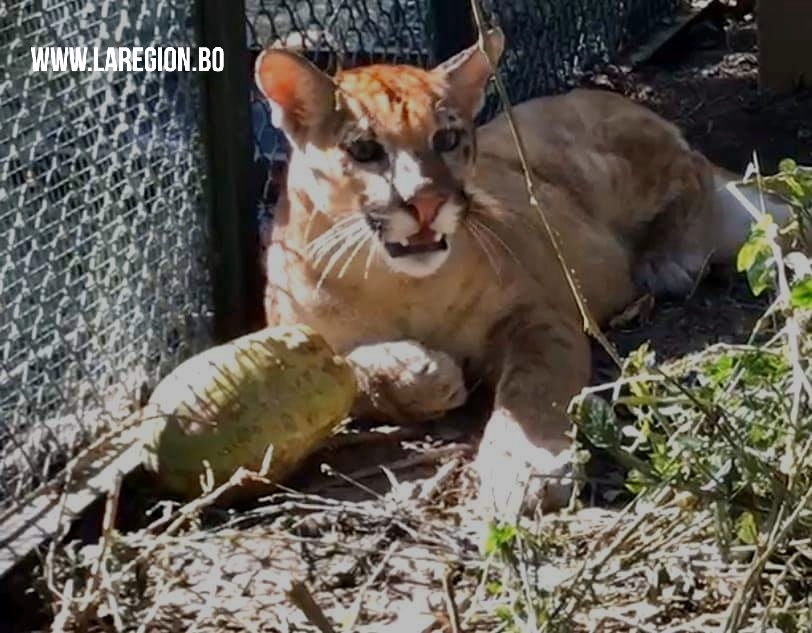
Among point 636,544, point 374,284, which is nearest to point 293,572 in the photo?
point 636,544

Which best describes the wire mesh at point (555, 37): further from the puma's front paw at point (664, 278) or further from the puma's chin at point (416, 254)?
the puma's chin at point (416, 254)

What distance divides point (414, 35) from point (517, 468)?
1.77 m

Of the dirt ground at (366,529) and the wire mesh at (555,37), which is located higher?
the wire mesh at (555,37)

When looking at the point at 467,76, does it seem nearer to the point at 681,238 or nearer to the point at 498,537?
the point at 681,238

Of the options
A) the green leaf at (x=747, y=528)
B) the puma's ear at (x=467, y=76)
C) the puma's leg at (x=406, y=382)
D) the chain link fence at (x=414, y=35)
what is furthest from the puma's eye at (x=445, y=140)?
the green leaf at (x=747, y=528)

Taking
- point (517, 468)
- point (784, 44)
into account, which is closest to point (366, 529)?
point (517, 468)

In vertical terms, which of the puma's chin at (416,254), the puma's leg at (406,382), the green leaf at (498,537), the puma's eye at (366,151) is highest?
the puma's eye at (366,151)

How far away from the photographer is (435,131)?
11.1 feet

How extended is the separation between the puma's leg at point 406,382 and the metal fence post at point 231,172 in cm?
35

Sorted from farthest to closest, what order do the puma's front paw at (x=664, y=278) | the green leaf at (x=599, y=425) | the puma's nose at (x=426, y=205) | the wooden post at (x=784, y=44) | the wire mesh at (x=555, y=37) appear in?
the wooden post at (x=784, y=44), the wire mesh at (x=555, y=37), the puma's front paw at (x=664, y=278), the puma's nose at (x=426, y=205), the green leaf at (x=599, y=425)

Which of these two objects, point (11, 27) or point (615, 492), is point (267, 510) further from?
point (11, 27)

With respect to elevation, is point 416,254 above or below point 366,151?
below

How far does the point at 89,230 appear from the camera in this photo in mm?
3199

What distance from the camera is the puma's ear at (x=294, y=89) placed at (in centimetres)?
342
